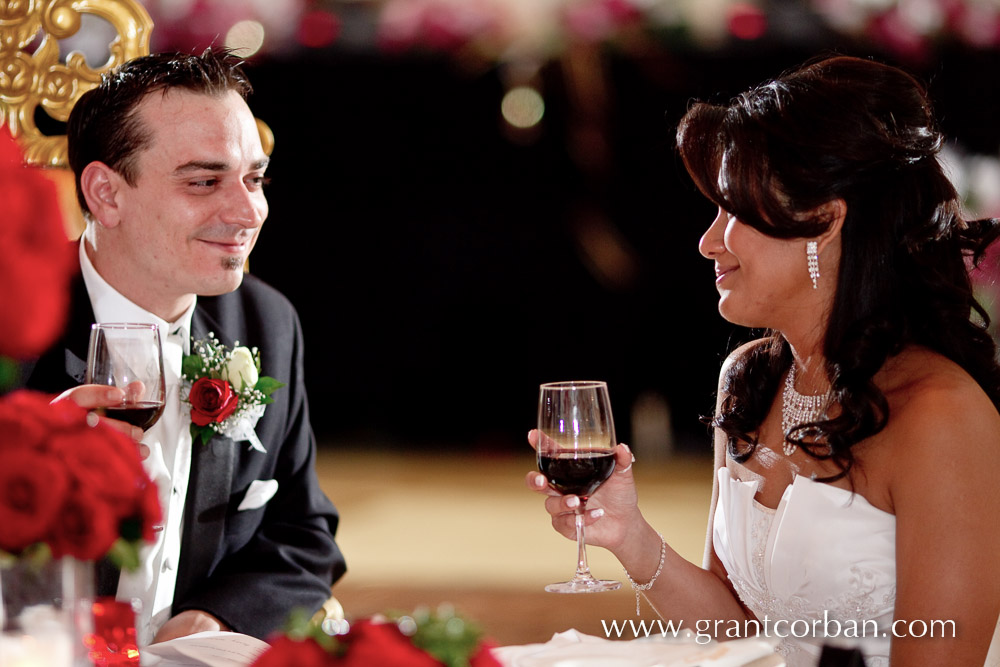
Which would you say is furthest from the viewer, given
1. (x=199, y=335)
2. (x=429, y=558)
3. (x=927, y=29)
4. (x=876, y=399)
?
(x=927, y=29)

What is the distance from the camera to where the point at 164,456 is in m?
2.36

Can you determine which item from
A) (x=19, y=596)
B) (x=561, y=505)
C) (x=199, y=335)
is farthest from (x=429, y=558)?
(x=19, y=596)

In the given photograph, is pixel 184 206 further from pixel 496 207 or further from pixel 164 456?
pixel 496 207

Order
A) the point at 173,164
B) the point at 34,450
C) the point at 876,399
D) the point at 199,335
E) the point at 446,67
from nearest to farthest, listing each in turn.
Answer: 1. the point at 34,450
2. the point at 876,399
3. the point at 173,164
4. the point at 199,335
5. the point at 446,67

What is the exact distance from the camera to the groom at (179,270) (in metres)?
2.31

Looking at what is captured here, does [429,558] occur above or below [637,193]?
below

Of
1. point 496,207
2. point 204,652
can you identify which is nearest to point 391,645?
point 204,652

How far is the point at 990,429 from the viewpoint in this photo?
182 centimetres

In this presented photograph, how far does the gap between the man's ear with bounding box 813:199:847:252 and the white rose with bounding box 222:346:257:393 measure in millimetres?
1317

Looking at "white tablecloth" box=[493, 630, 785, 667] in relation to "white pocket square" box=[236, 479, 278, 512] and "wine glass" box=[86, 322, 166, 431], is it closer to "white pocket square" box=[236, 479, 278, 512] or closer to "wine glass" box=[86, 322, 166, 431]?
"wine glass" box=[86, 322, 166, 431]

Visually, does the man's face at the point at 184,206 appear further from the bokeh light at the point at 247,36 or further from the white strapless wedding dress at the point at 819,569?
the bokeh light at the point at 247,36

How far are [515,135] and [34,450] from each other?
776 cm

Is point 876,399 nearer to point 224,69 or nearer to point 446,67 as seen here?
point 224,69

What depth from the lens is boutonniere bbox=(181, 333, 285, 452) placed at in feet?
7.32
